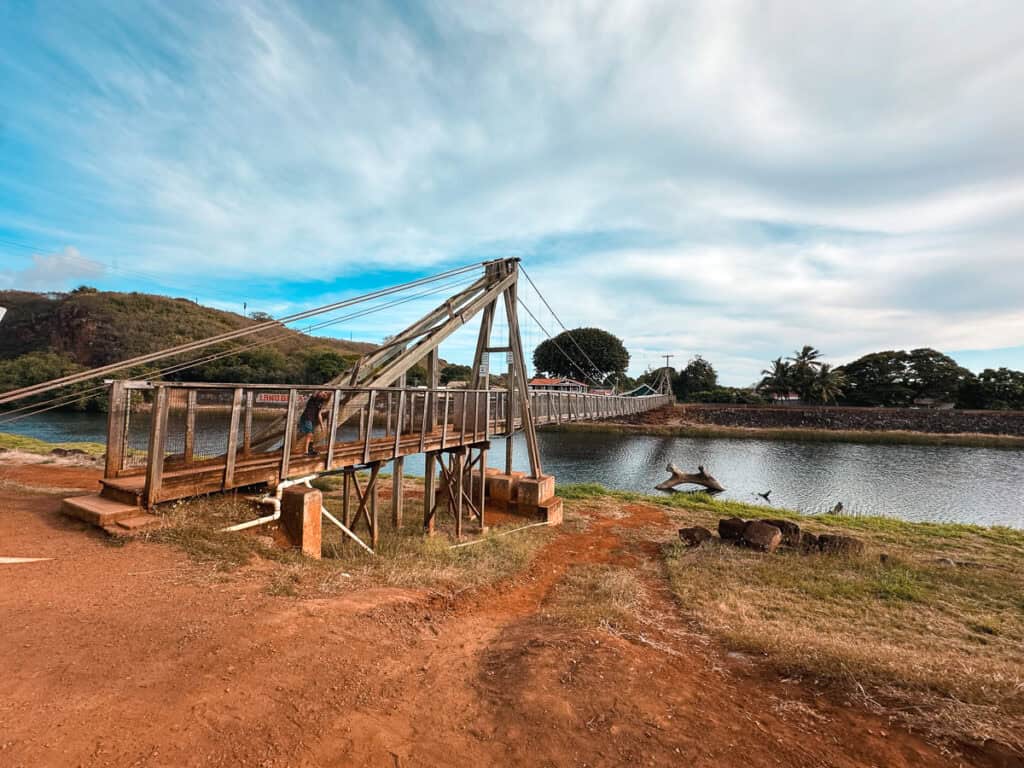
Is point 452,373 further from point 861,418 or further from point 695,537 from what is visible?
point 695,537

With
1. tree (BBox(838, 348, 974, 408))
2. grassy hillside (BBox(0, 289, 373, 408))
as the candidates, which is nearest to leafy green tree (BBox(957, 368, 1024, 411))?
tree (BBox(838, 348, 974, 408))

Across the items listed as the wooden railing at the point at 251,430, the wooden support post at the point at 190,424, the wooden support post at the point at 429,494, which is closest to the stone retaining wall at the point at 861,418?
the wooden support post at the point at 429,494

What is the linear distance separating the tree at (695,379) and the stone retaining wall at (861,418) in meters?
16.7

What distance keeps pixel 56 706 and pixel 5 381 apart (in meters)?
62.4

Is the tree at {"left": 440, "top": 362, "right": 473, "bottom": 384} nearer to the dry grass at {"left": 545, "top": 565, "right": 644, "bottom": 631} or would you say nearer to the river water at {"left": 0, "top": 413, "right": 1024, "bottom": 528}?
the river water at {"left": 0, "top": 413, "right": 1024, "bottom": 528}

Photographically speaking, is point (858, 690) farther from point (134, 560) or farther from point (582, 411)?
point (582, 411)

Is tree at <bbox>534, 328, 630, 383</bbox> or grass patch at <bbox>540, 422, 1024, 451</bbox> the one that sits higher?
tree at <bbox>534, 328, 630, 383</bbox>

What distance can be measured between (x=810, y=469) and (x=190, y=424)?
31.8m

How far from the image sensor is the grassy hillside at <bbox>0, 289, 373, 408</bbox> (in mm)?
57562

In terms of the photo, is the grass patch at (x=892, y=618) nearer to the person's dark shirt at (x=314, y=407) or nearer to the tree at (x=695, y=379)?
the person's dark shirt at (x=314, y=407)

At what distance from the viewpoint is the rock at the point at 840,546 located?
9289mm

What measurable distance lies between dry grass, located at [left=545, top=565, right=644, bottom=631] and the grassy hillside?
52681 millimetres

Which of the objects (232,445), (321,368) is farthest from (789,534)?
(321,368)

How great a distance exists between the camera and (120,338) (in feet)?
225
